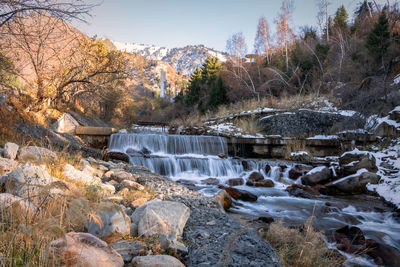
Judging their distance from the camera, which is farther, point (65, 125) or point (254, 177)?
point (65, 125)

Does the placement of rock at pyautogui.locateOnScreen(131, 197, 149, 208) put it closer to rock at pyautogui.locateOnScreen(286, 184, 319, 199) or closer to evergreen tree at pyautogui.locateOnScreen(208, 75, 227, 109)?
rock at pyautogui.locateOnScreen(286, 184, 319, 199)

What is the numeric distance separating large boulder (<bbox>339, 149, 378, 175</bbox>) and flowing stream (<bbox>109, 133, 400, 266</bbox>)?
4.42ft

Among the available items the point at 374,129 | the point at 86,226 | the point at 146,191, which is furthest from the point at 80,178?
the point at 374,129

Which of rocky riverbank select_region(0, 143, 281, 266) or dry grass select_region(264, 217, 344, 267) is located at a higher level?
rocky riverbank select_region(0, 143, 281, 266)

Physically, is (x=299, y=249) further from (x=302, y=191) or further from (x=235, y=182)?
(x=235, y=182)

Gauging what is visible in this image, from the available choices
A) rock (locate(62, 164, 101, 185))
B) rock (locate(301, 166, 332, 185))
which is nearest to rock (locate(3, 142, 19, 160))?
rock (locate(62, 164, 101, 185))

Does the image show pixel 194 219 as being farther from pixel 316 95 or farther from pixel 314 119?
pixel 316 95

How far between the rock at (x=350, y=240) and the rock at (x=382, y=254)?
92mm

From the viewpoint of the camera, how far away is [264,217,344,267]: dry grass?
7.87 feet

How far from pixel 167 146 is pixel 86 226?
345 inches

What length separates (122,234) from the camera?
2.00 meters

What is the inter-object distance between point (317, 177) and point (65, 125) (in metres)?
10.0

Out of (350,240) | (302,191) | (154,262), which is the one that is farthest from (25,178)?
(302,191)

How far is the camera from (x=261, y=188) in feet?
22.9
